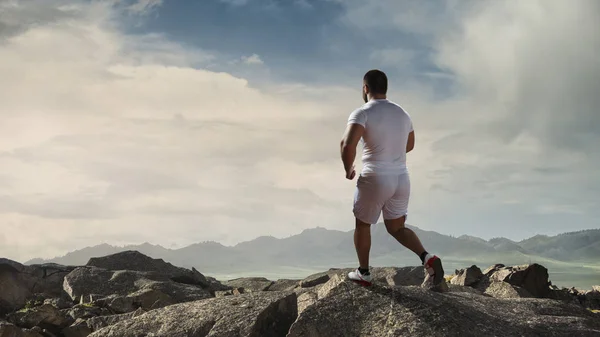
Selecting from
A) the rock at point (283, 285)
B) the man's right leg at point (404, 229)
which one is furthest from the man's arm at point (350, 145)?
the rock at point (283, 285)

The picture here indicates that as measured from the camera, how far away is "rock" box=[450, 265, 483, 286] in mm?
17094

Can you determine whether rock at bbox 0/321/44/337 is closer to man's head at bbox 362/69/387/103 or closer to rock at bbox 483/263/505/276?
man's head at bbox 362/69/387/103

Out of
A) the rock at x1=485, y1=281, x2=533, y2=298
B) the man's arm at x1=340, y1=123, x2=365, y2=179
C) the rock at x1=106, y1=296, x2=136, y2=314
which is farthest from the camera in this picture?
the rock at x1=485, y1=281, x2=533, y2=298

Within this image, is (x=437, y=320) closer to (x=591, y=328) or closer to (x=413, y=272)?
(x=591, y=328)

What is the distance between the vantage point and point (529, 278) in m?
17.6

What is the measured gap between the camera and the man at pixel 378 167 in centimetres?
882

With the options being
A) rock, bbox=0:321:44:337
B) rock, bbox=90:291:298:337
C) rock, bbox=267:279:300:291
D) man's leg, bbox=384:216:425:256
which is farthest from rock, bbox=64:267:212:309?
man's leg, bbox=384:216:425:256

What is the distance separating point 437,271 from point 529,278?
9455 mm

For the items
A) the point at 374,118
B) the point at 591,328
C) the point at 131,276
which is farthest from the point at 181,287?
the point at 591,328

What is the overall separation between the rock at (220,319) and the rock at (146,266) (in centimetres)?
1062

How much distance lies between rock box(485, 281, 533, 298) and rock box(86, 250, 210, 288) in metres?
8.58

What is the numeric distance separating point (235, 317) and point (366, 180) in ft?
8.57

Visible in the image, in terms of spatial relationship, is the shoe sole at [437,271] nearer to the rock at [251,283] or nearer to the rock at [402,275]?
the rock at [402,275]

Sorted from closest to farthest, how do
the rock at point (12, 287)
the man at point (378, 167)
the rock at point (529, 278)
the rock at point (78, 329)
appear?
the man at point (378, 167) < the rock at point (78, 329) < the rock at point (12, 287) < the rock at point (529, 278)
